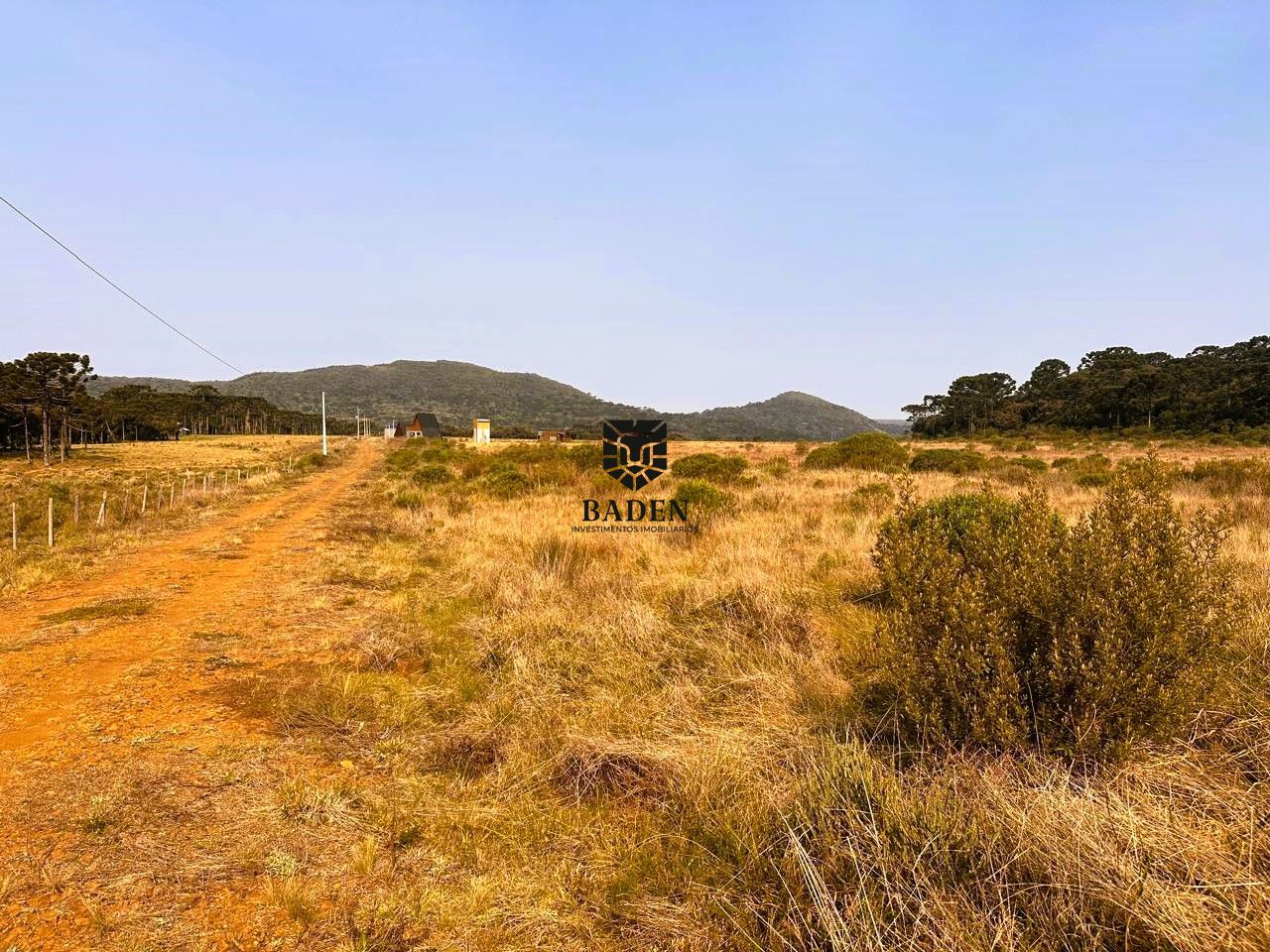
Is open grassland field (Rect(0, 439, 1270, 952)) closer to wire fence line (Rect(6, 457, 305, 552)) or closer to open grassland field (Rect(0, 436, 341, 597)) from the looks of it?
open grassland field (Rect(0, 436, 341, 597))

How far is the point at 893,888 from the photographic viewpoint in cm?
245

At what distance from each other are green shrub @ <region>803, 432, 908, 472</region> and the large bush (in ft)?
78.1

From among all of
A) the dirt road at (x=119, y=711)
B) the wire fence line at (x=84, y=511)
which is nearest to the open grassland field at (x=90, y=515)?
the wire fence line at (x=84, y=511)

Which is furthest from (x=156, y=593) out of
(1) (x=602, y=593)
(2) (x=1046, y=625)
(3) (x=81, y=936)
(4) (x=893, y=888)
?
(2) (x=1046, y=625)

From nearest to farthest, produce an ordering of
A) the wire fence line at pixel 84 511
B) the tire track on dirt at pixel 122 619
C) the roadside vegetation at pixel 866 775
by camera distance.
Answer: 1. the roadside vegetation at pixel 866 775
2. the tire track on dirt at pixel 122 619
3. the wire fence line at pixel 84 511

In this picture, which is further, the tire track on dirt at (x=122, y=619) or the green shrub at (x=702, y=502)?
the green shrub at (x=702, y=502)

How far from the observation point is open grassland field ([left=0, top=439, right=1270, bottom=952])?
7.87 ft

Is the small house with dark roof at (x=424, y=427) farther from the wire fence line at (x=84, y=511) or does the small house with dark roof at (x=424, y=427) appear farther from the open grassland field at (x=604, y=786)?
the open grassland field at (x=604, y=786)

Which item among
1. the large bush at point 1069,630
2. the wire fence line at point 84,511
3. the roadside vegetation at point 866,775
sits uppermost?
the large bush at point 1069,630

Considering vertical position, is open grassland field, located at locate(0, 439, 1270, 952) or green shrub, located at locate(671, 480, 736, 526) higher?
green shrub, located at locate(671, 480, 736, 526)

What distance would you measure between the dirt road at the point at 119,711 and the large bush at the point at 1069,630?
3.73 m

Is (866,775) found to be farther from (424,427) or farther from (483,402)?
(483,402)

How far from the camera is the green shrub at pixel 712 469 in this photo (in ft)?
71.7

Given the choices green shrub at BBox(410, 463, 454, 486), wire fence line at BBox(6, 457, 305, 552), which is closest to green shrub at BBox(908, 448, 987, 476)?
green shrub at BBox(410, 463, 454, 486)
